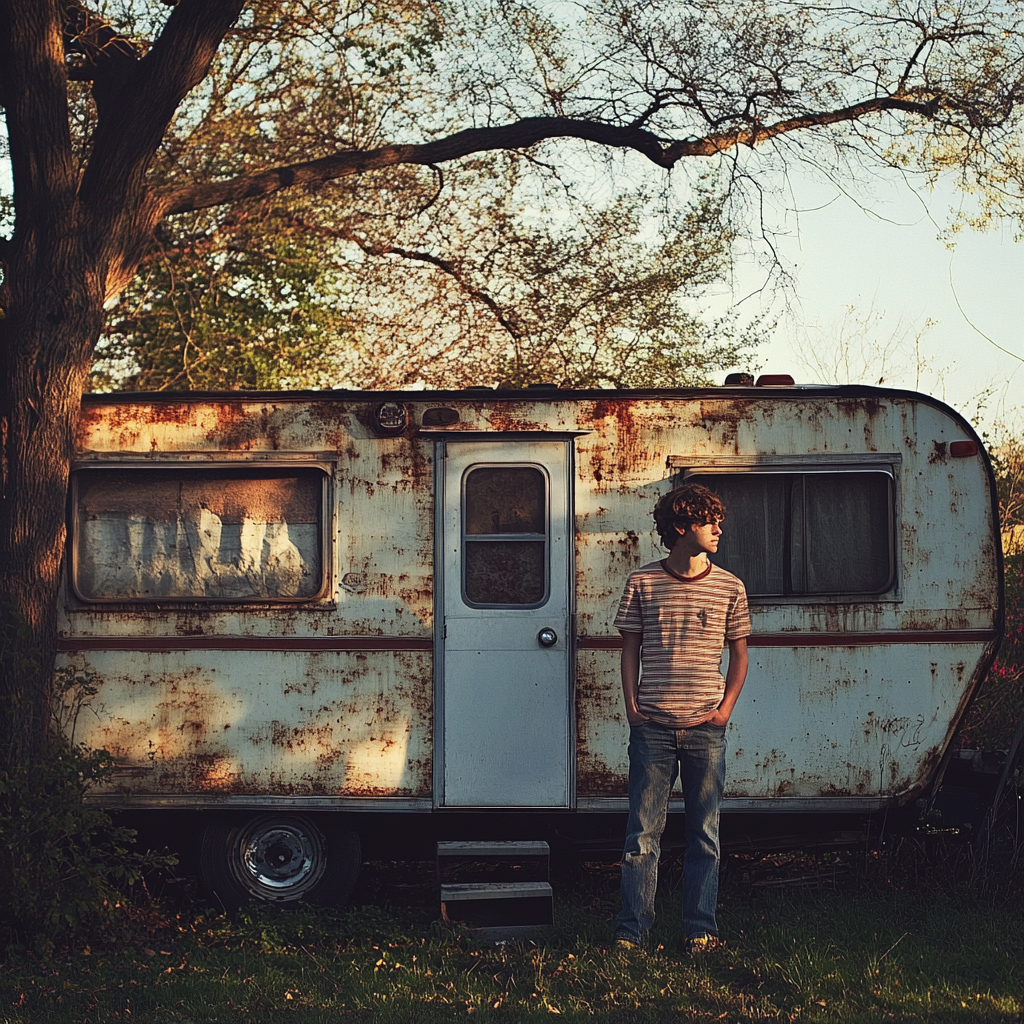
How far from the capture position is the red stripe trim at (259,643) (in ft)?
20.7

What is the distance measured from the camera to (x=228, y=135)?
36.8ft

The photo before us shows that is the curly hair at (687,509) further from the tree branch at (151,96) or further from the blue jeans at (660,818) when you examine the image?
the tree branch at (151,96)

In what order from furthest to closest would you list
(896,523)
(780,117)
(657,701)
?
1. (780,117)
2. (896,523)
3. (657,701)

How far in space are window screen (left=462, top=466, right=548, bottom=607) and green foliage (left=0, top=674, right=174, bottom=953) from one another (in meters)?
2.12

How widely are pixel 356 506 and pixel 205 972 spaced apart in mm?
2407

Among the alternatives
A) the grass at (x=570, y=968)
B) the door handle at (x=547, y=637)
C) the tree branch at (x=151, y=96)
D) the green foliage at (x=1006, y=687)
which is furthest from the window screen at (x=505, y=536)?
the green foliage at (x=1006, y=687)

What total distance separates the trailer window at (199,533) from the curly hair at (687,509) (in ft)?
6.48

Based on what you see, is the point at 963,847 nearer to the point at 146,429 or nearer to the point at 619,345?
the point at 146,429

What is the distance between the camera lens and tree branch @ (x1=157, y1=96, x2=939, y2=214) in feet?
27.9

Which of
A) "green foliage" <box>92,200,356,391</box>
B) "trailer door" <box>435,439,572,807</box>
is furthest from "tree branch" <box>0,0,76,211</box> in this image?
"green foliage" <box>92,200,356,391</box>

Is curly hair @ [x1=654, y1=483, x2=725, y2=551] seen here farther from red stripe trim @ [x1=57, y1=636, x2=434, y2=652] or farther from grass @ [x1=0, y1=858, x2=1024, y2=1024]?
grass @ [x1=0, y1=858, x2=1024, y2=1024]

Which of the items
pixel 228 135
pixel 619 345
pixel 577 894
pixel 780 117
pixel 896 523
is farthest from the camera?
pixel 619 345

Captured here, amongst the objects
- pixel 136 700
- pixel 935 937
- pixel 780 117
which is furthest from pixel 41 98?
pixel 935 937

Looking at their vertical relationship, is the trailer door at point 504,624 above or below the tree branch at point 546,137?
below
